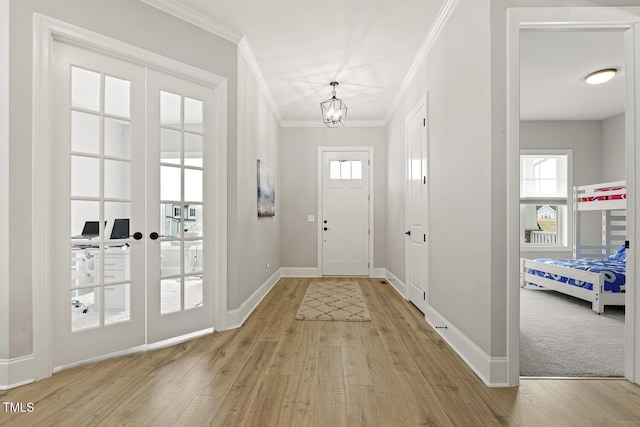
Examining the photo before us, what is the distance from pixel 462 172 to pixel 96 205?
9.11 ft

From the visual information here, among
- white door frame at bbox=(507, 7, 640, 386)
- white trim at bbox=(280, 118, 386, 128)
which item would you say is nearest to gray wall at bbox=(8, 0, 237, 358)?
white door frame at bbox=(507, 7, 640, 386)

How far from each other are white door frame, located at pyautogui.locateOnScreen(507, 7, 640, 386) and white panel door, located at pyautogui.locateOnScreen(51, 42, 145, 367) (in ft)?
8.82

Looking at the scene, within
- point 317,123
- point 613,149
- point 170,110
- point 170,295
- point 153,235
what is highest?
point 317,123

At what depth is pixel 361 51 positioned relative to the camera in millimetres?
3553

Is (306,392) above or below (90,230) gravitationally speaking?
below

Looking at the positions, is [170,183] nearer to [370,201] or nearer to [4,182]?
[4,182]

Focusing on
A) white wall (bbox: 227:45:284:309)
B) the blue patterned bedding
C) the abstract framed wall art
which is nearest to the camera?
white wall (bbox: 227:45:284:309)

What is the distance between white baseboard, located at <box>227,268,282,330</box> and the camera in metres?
3.16

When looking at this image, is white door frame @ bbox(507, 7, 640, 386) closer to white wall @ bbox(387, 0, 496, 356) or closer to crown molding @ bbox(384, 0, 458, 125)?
white wall @ bbox(387, 0, 496, 356)

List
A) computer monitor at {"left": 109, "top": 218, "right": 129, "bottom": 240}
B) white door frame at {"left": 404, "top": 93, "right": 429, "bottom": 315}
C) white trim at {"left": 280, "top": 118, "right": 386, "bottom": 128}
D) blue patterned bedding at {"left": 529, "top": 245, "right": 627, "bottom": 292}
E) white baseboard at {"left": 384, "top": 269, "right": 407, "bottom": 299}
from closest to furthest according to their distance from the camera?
1. computer monitor at {"left": 109, "top": 218, "right": 129, "bottom": 240}
2. white door frame at {"left": 404, "top": 93, "right": 429, "bottom": 315}
3. blue patterned bedding at {"left": 529, "top": 245, "right": 627, "bottom": 292}
4. white baseboard at {"left": 384, "top": 269, "right": 407, "bottom": 299}
5. white trim at {"left": 280, "top": 118, "right": 386, "bottom": 128}

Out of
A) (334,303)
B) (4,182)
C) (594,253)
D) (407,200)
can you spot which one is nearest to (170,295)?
(4,182)

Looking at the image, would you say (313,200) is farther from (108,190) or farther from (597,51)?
(597,51)

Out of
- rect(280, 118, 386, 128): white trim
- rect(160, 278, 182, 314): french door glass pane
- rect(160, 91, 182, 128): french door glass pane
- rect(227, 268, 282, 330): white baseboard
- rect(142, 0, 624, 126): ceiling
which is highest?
rect(142, 0, 624, 126): ceiling

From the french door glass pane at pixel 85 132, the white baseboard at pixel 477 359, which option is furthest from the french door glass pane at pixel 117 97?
the white baseboard at pixel 477 359
